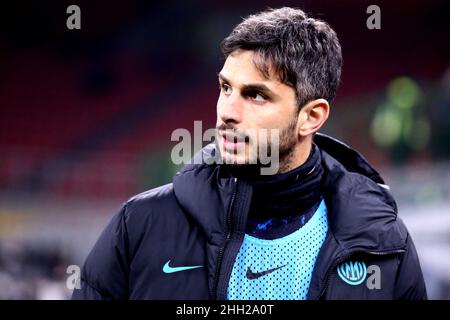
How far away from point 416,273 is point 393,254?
10cm

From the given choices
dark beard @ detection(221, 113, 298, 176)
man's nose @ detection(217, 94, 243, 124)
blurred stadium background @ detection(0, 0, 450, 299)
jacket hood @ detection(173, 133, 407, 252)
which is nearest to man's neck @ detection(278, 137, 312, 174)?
dark beard @ detection(221, 113, 298, 176)

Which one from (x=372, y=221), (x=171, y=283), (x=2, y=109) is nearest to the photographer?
(x=171, y=283)

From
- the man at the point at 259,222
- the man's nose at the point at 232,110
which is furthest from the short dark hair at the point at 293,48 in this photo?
the man's nose at the point at 232,110

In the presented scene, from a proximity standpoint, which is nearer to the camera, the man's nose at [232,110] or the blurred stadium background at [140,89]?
the man's nose at [232,110]

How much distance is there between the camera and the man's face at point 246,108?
6.12 feet

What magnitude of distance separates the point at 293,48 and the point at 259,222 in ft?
1.63

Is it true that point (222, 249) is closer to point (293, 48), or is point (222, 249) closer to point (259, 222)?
point (259, 222)

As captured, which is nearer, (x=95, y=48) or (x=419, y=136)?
(x=419, y=136)

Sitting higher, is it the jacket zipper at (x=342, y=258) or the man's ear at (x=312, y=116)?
the man's ear at (x=312, y=116)

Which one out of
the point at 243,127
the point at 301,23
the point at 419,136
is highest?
the point at 301,23

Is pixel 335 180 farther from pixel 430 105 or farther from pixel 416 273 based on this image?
pixel 430 105

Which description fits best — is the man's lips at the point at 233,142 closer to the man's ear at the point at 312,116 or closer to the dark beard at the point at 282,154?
the dark beard at the point at 282,154

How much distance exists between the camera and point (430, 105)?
709cm

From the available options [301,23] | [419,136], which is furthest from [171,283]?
[419,136]
